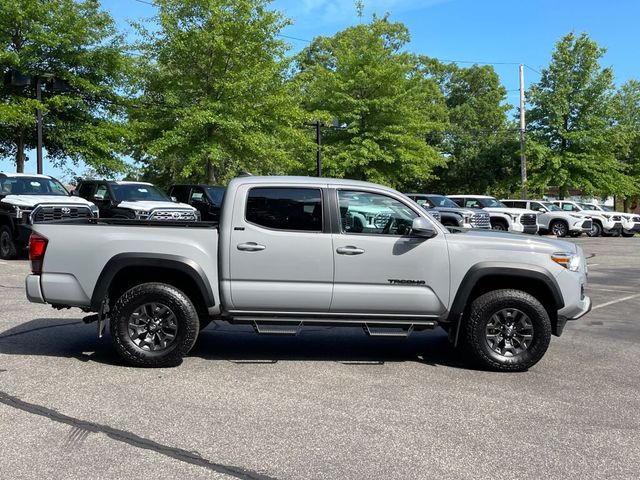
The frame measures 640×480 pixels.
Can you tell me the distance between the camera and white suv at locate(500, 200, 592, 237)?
28984 mm

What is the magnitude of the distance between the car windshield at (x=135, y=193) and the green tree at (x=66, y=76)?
6.55 m

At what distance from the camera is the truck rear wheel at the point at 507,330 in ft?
19.6

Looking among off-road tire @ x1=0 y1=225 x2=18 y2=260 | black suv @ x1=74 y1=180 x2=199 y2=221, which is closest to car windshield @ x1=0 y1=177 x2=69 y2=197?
off-road tire @ x1=0 y1=225 x2=18 y2=260

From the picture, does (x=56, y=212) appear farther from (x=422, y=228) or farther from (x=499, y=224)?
(x=499, y=224)

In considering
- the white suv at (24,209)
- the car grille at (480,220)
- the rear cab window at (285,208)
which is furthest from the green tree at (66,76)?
the rear cab window at (285,208)

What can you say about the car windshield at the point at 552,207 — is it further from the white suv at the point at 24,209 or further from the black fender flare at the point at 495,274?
the black fender flare at the point at 495,274

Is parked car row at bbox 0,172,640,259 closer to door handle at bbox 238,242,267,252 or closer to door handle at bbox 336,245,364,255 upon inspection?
door handle at bbox 336,245,364,255

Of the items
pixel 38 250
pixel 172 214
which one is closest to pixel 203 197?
pixel 172 214

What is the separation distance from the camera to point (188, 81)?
24969mm

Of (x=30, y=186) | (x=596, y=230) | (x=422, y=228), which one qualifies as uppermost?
(x=30, y=186)

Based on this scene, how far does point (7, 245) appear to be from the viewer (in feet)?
47.2

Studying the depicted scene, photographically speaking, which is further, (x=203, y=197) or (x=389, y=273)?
(x=203, y=197)

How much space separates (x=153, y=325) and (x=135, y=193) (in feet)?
39.0

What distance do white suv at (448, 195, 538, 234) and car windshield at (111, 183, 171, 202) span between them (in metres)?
14.1
